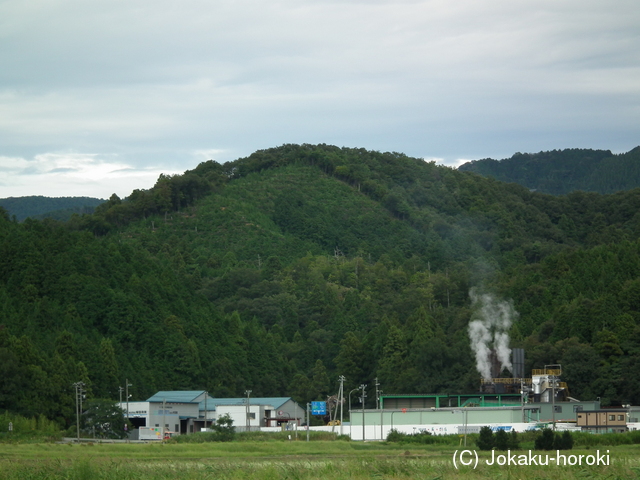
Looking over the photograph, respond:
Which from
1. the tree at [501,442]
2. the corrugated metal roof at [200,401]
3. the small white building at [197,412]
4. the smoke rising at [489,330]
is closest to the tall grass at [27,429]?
the small white building at [197,412]

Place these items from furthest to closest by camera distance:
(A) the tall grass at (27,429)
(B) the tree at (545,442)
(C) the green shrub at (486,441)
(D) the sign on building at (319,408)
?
(D) the sign on building at (319,408)
(A) the tall grass at (27,429)
(C) the green shrub at (486,441)
(B) the tree at (545,442)

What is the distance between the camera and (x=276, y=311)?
535ft

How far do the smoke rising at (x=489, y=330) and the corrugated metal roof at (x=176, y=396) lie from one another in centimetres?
3336

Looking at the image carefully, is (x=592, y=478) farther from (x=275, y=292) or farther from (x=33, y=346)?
(x=275, y=292)

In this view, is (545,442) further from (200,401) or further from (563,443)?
(200,401)

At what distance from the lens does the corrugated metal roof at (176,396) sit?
346 feet

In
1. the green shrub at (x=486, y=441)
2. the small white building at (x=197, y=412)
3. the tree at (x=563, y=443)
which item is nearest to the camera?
the tree at (x=563, y=443)

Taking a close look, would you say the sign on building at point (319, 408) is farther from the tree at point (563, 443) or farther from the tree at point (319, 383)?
the tree at point (563, 443)

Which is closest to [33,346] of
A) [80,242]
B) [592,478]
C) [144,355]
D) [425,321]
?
[144,355]

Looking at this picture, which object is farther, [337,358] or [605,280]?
[337,358]

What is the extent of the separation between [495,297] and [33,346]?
6216cm

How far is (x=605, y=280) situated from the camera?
122m

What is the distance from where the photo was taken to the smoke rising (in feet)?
364

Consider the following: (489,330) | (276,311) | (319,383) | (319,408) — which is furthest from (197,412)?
(276,311)
